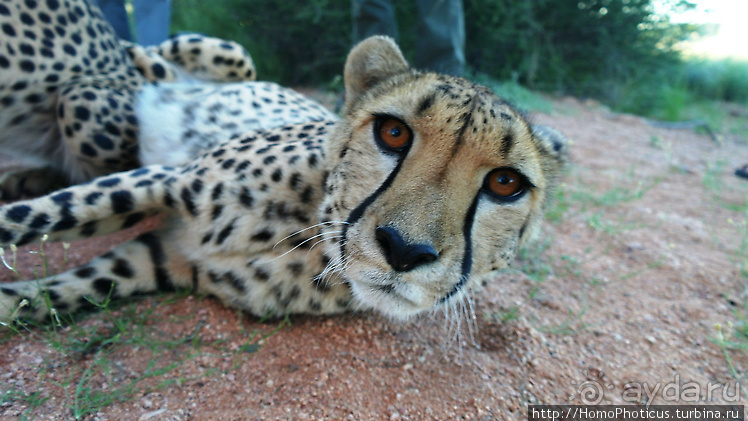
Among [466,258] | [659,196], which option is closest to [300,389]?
[466,258]

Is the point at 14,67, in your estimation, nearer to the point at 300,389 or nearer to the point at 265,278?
the point at 265,278

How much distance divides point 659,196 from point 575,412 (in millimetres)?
2614

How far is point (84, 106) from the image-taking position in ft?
7.88

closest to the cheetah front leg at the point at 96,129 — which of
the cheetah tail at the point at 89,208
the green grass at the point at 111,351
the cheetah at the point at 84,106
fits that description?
the cheetah at the point at 84,106

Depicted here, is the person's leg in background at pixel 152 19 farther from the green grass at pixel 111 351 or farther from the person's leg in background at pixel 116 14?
the green grass at pixel 111 351

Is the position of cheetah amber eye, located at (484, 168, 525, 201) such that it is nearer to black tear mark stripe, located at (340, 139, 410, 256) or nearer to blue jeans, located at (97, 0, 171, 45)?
black tear mark stripe, located at (340, 139, 410, 256)

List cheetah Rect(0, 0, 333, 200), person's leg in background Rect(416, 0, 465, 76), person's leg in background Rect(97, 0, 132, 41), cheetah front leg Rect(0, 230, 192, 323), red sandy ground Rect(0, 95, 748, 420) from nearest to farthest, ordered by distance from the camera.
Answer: red sandy ground Rect(0, 95, 748, 420) < cheetah front leg Rect(0, 230, 192, 323) < cheetah Rect(0, 0, 333, 200) < person's leg in background Rect(97, 0, 132, 41) < person's leg in background Rect(416, 0, 465, 76)

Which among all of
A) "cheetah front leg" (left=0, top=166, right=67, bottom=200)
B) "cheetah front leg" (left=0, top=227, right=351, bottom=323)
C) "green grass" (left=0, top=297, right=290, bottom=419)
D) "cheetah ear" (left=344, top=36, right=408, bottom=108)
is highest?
"cheetah ear" (left=344, top=36, right=408, bottom=108)

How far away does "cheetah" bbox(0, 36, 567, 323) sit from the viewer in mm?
1290

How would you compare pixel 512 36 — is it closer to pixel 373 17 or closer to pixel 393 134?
pixel 373 17

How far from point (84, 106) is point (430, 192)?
1.96m

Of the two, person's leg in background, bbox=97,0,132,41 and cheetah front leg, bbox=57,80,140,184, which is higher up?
person's leg in background, bbox=97,0,132,41

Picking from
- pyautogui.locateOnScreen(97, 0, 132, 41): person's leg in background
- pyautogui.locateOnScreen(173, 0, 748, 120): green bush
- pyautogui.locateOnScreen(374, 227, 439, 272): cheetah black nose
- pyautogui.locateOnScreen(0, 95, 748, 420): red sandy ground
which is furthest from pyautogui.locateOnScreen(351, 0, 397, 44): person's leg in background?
pyautogui.locateOnScreen(374, 227, 439, 272): cheetah black nose

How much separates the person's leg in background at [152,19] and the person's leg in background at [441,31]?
226cm
